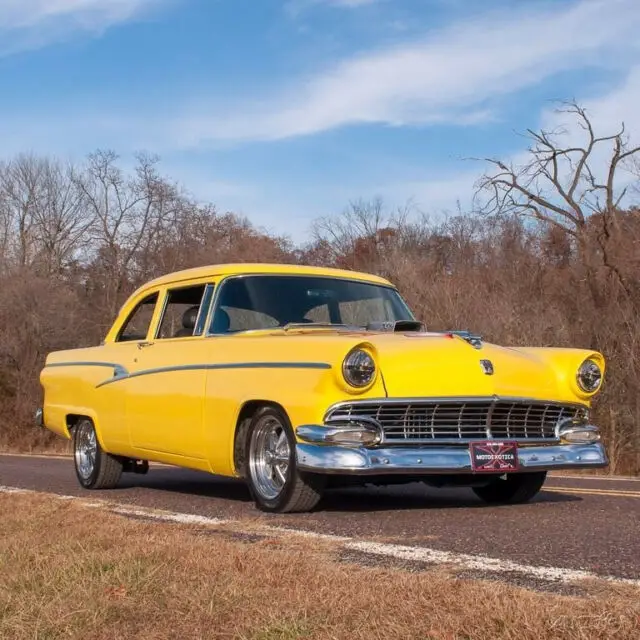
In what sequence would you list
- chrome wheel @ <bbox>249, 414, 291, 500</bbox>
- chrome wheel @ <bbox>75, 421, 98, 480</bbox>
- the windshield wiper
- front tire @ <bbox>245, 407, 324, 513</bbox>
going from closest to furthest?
front tire @ <bbox>245, 407, 324, 513</bbox> → chrome wheel @ <bbox>249, 414, 291, 500</bbox> → the windshield wiper → chrome wheel @ <bbox>75, 421, 98, 480</bbox>

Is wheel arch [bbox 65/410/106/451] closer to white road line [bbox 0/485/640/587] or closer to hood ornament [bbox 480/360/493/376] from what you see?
white road line [bbox 0/485/640/587]

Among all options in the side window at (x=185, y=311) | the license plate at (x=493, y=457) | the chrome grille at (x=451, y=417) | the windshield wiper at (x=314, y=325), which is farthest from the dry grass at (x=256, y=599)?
the side window at (x=185, y=311)

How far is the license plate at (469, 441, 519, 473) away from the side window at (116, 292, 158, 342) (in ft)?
11.6

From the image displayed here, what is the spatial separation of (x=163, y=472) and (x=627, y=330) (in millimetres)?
12614

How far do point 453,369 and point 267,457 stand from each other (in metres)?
1.39

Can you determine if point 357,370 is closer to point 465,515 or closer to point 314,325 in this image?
point 465,515

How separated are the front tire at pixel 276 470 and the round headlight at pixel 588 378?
1.92 m

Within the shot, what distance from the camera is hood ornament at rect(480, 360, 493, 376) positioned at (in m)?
6.61

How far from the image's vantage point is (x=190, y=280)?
841 cm

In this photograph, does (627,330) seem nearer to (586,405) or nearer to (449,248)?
(586,405)

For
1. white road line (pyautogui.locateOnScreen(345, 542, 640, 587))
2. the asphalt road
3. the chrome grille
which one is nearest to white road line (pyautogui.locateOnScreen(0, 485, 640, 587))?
white road line (pyautogui.locateOnScreen(345, 542, 640, 587))

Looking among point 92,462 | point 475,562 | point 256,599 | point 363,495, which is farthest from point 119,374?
point 256,599

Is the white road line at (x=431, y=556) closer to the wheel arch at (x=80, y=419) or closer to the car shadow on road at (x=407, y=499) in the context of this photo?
the car shadow on road at (x=407, y=499)

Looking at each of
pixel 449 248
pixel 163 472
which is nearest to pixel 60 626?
pixel 163 472
